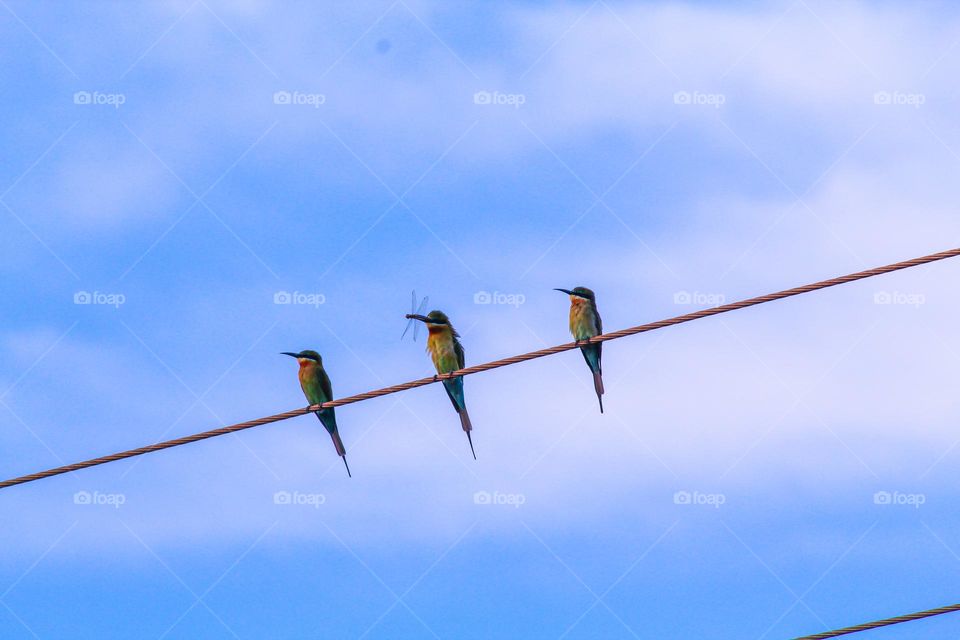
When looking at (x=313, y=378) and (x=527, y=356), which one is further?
(x=313, y=378)

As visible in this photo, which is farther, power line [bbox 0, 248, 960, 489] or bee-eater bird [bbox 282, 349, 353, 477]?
bee-eater bird [bbox 282, 349, 353, 477]

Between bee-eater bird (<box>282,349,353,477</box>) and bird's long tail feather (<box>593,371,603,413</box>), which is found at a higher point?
bee-eater bird (<box>282,349,353,477</box>)

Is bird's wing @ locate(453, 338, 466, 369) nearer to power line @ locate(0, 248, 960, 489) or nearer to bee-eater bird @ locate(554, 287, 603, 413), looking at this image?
bee-eater bird @ locate(554, 287, 603, 413)

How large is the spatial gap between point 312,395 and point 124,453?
4.67m

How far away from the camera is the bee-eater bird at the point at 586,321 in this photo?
12125 millimetres

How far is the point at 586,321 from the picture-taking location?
1235cm

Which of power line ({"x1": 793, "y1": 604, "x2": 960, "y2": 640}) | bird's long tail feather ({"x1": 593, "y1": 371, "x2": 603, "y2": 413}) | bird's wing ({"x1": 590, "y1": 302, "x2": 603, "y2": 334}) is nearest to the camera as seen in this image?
power line ({"x1": 793, "y1": 604, "x2": 960, "y2": 640})

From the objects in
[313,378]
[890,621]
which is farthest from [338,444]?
[890,621]

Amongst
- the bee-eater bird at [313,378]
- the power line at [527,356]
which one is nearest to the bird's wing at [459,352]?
the bee-eater bird at [313,378]

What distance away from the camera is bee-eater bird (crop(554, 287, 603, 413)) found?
39.8ft

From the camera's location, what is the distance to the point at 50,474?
8.05 metres

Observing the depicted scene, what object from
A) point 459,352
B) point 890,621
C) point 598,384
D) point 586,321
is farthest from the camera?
point 459,352

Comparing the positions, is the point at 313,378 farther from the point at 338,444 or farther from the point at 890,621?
the point at 890,621

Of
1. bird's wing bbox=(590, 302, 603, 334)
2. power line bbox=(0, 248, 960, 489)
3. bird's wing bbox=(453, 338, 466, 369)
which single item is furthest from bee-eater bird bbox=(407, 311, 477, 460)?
power line bbox=(0, 248, 960, 489)
